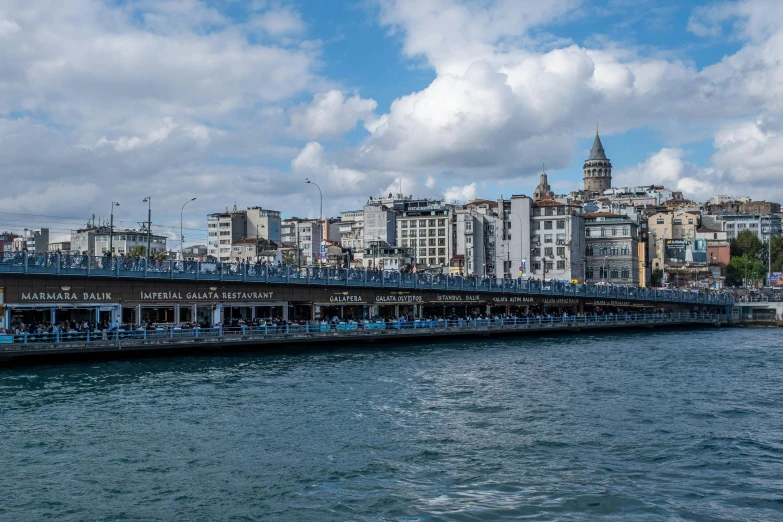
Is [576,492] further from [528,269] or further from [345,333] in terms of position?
[528,269]

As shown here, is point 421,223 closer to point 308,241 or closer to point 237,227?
point 308,241

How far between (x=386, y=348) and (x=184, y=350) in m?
15.1

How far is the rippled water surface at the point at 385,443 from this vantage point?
20344 millimetres

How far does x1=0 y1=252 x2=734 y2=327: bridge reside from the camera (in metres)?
49.4

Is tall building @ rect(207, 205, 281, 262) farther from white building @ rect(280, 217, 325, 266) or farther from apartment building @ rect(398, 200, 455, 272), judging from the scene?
apartment building @ rect(398, 200, 455, 272)

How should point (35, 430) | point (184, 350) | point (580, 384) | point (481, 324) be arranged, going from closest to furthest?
point (35, 430)
point (580, 384)
point (184, 350)
point (481, 324)

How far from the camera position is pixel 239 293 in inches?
→ 2361

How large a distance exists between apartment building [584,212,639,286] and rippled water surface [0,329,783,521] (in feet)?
275

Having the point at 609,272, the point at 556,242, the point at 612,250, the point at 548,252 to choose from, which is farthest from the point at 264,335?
the point at 612,250

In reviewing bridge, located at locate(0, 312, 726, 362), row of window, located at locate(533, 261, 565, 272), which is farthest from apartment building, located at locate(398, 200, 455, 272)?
bridge, located at locate(0, 312, 726, 362)

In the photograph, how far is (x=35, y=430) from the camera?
27797 mm

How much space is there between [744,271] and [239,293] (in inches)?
4401

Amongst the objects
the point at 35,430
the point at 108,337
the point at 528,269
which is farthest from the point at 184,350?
the point at 528,269

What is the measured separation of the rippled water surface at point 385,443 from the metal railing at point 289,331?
2.33 meters
